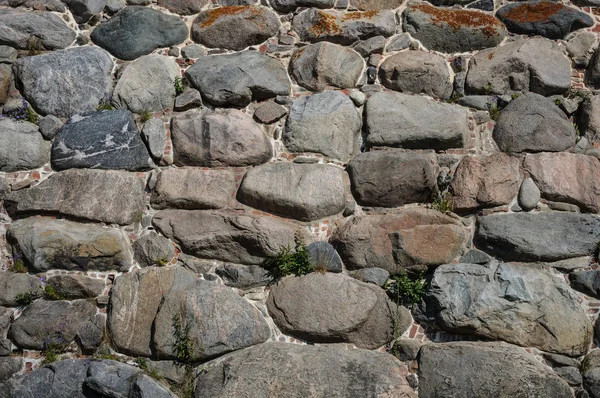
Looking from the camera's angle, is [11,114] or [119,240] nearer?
[119,240]

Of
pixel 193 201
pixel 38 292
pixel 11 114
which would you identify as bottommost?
pixel 38 292

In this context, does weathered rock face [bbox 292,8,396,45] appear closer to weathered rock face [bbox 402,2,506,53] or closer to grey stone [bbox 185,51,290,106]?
weathered rock face [bbox 402,2,506,53]

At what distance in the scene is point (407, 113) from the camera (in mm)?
5016

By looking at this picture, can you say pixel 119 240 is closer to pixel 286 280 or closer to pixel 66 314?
pixel 66 314

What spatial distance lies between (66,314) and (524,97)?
3815 millimetres

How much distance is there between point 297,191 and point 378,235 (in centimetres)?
67

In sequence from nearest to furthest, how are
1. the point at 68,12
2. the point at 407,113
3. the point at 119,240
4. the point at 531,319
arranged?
the point at 531,319
the point at 119,240
the point at 407,113
the point at 68,12

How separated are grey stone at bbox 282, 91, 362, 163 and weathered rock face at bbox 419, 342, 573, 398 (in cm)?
162

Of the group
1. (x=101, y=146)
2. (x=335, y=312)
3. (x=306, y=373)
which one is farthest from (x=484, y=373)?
(x=101, y=146)

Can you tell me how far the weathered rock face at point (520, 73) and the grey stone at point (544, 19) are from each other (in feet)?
0.76

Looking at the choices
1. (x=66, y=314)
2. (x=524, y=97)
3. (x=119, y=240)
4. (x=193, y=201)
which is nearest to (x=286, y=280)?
(x=193, y=201)

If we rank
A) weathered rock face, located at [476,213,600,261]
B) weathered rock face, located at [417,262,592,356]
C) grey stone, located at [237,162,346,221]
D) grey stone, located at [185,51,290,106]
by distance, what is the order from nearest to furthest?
weathered rock face, located at [417,262,592,356]
weathered rock face, located at [476,213,600,261]
grey stone, located at [237,162,346,221]
grey stone, located at [185,51,290,106]

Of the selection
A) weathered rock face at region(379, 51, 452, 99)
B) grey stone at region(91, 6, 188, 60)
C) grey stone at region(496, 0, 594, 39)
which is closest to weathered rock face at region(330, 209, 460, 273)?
weathered rock face at region(379, 51, 452, 99)

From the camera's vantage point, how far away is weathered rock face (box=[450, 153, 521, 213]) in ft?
15.6
